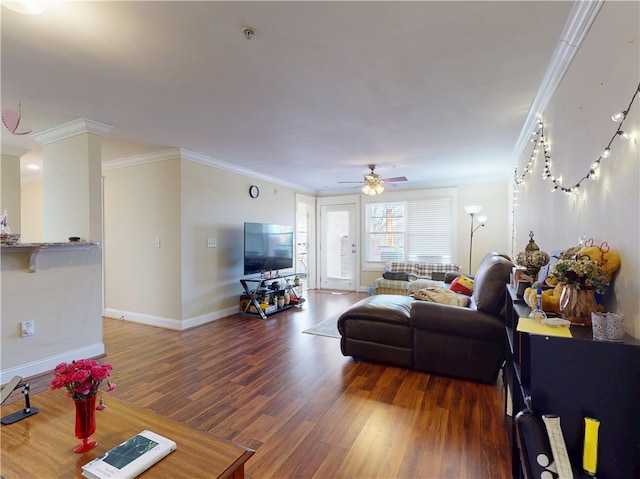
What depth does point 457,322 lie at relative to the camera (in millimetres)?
2654

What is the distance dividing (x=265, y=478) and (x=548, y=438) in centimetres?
133

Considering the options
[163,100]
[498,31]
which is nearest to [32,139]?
[163,100]

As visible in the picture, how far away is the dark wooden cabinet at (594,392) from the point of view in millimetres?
1039

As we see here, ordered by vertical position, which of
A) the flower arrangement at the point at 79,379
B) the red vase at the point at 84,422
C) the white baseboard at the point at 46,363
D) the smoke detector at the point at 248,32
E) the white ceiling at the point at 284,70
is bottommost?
the white baseboard at the point at 46,363

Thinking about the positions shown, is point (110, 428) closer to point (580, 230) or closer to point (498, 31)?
point (580, 230)

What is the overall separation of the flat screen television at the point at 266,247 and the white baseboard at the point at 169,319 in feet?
2.48

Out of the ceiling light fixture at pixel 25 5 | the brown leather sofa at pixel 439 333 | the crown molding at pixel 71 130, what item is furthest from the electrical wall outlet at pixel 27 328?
the brown leather sofa at pixel 439 333

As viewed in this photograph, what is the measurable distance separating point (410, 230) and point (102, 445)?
6136 millimetres

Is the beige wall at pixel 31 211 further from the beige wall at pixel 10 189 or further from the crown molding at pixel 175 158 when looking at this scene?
the crown molding at pixel 175 158

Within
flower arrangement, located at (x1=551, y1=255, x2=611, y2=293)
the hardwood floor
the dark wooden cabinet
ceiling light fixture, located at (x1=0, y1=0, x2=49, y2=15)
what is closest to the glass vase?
flower arrangement, located at (x1=551, y1=255, x2=611, y2=293)

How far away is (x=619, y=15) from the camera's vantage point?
1292mm

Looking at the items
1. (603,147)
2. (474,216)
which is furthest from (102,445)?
(474,216)

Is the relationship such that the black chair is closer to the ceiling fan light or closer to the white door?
the ceiling fan light

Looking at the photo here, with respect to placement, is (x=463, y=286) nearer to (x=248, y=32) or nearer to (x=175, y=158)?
(x=248, y=32)
